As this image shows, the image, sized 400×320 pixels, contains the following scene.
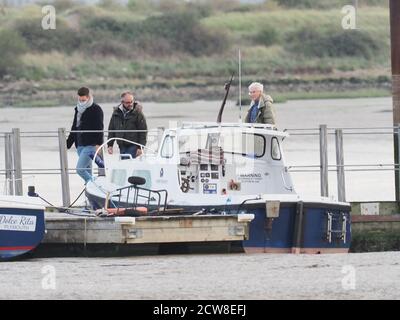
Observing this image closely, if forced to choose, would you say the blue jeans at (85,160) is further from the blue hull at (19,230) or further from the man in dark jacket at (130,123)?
the blue hull at (19,230)

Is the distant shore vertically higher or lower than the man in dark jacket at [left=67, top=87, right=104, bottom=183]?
higher

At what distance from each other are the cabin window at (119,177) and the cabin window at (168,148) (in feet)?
1.83

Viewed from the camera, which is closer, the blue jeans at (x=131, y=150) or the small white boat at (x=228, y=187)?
the small white boat at (x=228, y=187)

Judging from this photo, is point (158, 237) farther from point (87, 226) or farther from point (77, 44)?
point (77, 44)

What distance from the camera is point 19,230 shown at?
17.9 m

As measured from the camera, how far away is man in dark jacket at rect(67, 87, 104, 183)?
802 inches

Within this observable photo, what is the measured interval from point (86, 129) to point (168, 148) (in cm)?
144

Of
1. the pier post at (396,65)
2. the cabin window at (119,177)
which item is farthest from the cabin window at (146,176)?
the pier post at (396,65)

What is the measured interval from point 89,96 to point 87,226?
2404 mm

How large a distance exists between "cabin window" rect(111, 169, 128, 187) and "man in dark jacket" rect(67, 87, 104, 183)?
69 cm

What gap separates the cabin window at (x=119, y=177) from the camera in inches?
774

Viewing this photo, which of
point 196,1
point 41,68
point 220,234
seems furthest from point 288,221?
point 196,1

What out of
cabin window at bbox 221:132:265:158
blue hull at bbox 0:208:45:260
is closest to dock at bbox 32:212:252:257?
blue hull at bbox 0:208:45:260

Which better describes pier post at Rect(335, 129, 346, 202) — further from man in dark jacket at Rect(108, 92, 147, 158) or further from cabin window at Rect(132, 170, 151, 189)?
cabin window at Rect(132, 170, 151, 189)
